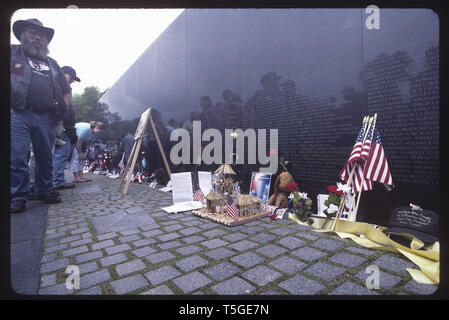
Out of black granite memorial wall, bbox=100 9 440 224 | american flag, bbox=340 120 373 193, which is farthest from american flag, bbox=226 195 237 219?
american flag, bbox=340 120 373 193

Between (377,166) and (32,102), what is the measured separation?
5.02m

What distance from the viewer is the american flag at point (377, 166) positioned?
236 cm

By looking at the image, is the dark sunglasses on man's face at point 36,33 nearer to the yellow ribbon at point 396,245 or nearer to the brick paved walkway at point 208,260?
the brick paved walkway at point 208,260

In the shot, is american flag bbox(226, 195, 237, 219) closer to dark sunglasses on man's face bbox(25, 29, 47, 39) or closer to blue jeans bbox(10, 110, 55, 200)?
blue jeans bbox(10, 110, 55, 200)

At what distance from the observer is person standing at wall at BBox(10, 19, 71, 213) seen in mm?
3150

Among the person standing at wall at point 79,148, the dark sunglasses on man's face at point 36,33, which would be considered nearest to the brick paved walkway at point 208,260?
the dark sunglasses on man's face at point 36,33

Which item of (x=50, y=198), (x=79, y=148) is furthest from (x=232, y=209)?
(x=79, y=148)

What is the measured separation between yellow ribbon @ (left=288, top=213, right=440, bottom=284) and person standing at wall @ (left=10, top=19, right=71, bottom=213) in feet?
14.5

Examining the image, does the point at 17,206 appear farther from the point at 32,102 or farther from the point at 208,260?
the point at 208,260

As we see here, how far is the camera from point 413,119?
2293mm

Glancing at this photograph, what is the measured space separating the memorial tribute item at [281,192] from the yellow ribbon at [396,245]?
0.57 meters

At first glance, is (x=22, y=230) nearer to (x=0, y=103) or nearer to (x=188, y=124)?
(x=0, y=103)

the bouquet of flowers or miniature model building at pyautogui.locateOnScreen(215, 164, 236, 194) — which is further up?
miniature model building at pyautogui.locateOnScreen(215, 164, 236, 194)
